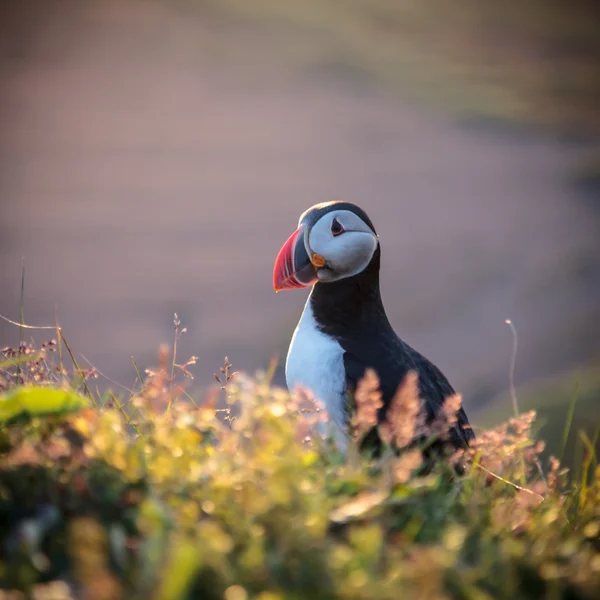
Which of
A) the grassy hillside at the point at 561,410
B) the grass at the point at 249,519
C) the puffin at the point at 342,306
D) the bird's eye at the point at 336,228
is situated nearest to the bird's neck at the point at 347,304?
the puffin at the point at 342,306

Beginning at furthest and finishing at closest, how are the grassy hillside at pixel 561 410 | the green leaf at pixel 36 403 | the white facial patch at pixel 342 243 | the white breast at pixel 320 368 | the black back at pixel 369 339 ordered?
the grassy hillside at pixel 561 410, the white facial patch at pixel 342 243, the black back at pixel 369 339, the white breast at pixel 320 368, the green leaf at pixel 36 403

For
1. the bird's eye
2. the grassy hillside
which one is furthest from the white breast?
the grassy hillside

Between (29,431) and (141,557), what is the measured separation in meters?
0.69

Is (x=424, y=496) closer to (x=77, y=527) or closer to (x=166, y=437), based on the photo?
(x=166, y=437)

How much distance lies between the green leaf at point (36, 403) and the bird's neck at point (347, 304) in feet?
6.18

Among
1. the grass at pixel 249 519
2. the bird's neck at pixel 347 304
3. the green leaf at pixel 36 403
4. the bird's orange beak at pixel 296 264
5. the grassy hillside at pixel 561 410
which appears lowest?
the grassy hillside at pixel 561 410

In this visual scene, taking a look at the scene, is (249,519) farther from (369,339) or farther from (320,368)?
(369,339)

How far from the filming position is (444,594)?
1.73 m

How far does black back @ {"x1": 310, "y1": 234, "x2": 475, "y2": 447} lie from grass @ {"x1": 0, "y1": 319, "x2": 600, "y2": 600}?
1.24 meters

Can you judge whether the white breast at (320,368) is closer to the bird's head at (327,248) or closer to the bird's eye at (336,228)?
the bird's head at (327,248)

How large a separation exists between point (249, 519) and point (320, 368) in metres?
1.89

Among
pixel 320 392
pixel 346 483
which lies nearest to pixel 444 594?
pixel 346 483

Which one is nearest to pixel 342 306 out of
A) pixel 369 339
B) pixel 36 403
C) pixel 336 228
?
pixel 369 339

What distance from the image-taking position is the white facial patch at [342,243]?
13.0 feet
